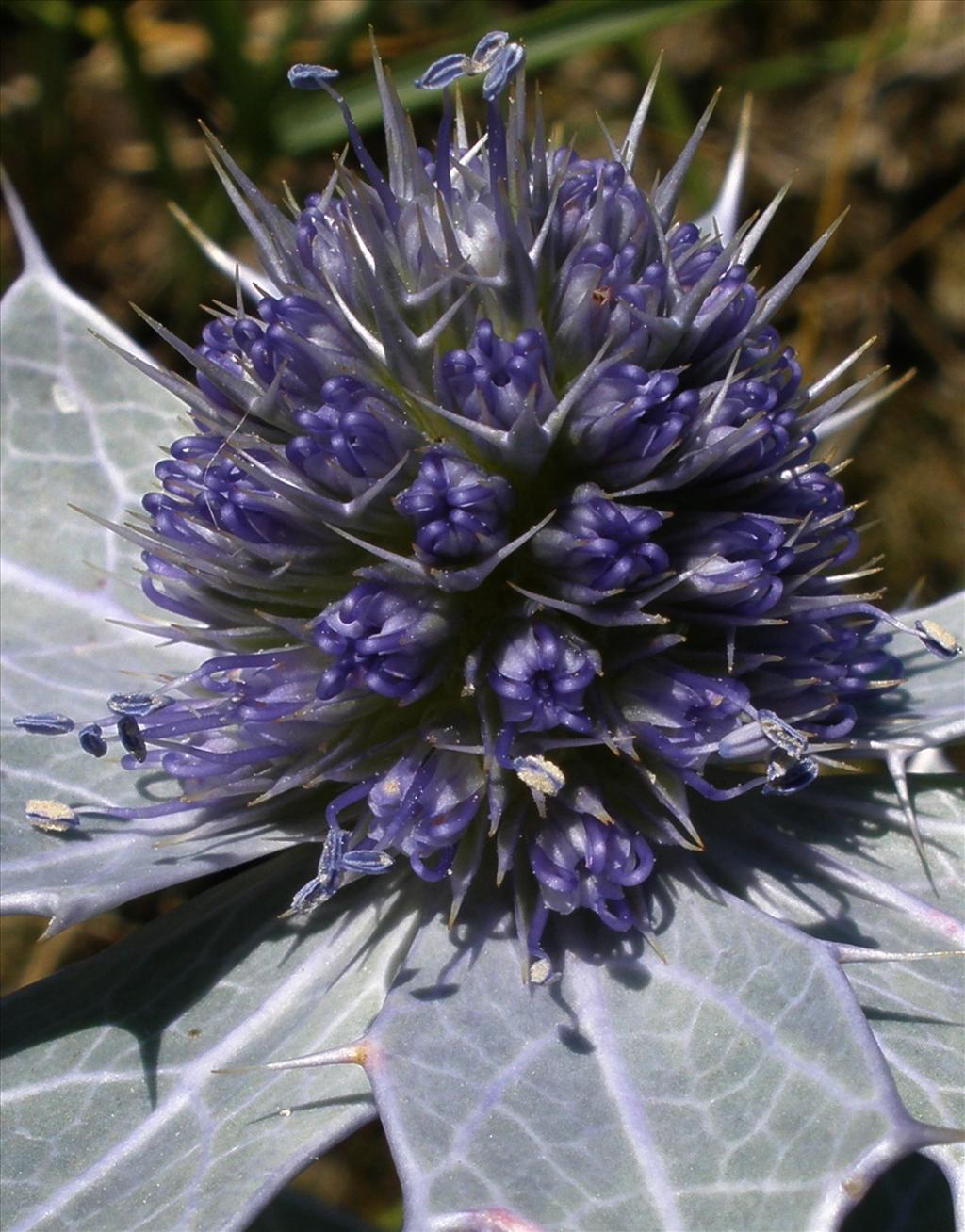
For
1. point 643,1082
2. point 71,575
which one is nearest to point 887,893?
point 643,1082

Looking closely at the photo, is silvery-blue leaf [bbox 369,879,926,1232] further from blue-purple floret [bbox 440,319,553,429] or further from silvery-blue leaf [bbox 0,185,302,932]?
blue-purple floret [bbox 440,319,553,429]

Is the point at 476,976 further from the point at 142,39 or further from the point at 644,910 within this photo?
the point at 142,39

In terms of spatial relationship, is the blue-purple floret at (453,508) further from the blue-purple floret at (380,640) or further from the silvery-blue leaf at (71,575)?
the silvery-blue leaf at (71,575)

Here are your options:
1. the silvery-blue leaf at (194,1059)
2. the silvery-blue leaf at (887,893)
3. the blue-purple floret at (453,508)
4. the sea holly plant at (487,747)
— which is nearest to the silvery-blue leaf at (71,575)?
the sea holly plant at (487,747)

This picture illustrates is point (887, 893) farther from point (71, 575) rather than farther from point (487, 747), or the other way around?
point (71, 575)

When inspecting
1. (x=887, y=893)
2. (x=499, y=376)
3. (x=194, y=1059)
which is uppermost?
(x=499, y=376)

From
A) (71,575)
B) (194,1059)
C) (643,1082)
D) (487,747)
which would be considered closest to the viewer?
(643,1082)

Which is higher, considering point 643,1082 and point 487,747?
point 487,747
